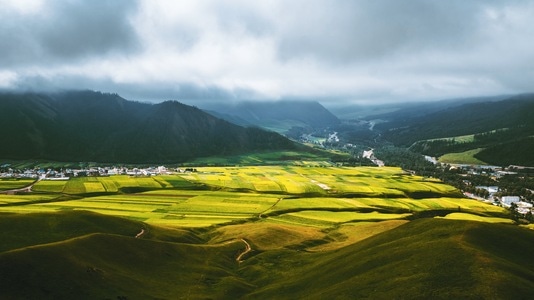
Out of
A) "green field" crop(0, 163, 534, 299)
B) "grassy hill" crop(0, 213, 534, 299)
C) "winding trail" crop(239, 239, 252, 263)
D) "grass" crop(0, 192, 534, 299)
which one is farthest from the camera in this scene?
"winding trail" crop(239, 239, 252, 263)

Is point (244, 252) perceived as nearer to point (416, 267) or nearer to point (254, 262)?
point (254, 262)

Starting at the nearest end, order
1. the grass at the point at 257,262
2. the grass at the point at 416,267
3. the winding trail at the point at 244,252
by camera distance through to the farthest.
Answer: the grass at the point at 416,267, the grass at the point at 257,262, the winding trail at the point at 244,252

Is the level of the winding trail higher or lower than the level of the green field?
lower

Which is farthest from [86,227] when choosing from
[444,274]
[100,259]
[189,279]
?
[444,274]

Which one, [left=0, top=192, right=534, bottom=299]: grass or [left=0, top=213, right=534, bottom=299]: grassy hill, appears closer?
[left=0, top=213, right=534, bottom=299]: grassy hill

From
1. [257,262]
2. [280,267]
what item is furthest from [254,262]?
[280,267]

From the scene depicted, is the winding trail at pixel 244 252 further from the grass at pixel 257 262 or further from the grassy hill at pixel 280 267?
the grassy hill at pixel 280 267

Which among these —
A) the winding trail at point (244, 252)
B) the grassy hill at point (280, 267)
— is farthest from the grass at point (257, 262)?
the winding trail at point (244, 252)

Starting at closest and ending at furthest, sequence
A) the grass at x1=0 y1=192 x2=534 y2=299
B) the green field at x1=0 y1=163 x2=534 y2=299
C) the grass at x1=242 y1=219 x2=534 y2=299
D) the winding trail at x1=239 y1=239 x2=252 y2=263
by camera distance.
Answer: the grass at x1=242 y1=219 x2=534 y2=299 < the grass at x1=0 y1=192 x2=534 y2=299 < the green field at x1=0 y1=163 x2=534 y2=299 < the winding trail at x1=239 y1=239 x2=252 y2=263

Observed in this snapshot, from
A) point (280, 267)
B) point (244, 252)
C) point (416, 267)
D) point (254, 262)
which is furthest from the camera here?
point (244, 252)

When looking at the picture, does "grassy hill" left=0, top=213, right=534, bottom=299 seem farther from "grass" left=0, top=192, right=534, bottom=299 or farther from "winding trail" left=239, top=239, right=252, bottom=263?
"winding trail" left=239, top=239, right=252, bottom=263

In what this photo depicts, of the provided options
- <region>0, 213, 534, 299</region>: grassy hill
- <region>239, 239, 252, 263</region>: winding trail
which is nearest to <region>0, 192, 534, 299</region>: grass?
<region>0, 213, 534, 299</region>: grassy hill

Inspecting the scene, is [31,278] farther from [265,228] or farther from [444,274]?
[265,228]
